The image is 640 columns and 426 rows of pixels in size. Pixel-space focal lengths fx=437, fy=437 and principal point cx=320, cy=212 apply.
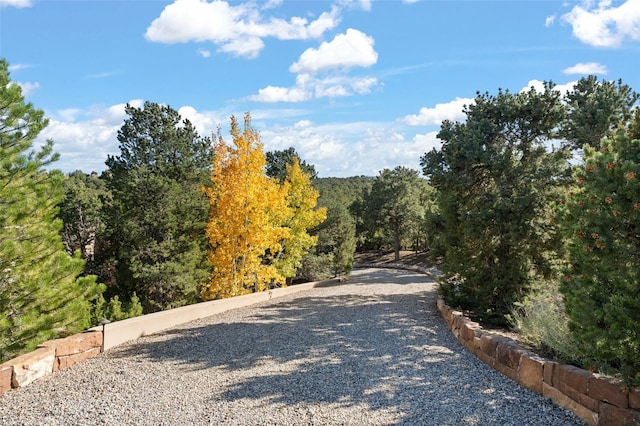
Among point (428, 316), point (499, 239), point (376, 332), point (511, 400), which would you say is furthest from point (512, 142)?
point (511, 400)

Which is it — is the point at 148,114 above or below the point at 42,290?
above

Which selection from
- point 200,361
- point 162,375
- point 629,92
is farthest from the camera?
point 629,92

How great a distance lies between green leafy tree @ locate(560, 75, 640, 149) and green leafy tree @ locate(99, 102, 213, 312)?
11.6m

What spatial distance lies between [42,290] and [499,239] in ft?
26.9

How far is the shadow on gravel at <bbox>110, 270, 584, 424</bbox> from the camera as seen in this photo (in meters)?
4.52

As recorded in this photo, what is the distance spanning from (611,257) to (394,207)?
32751 mm

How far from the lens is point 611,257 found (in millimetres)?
3660

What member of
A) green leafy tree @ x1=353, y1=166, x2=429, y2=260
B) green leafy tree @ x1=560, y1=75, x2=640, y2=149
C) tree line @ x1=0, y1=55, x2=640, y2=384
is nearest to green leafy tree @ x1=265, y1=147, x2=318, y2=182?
tree line @ x1=0, y1=55, x2=640, y2=384

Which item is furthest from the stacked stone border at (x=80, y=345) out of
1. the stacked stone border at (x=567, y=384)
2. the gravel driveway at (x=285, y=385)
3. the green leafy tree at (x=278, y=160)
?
the green leafy tree at (x=278, y=160)

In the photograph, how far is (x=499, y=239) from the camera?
9.05 m

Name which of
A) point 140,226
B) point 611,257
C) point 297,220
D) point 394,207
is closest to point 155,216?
point 140,226

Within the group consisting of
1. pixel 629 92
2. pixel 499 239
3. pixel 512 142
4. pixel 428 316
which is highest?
pixel 629 92

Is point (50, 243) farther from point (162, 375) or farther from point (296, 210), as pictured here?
point (296, 210)

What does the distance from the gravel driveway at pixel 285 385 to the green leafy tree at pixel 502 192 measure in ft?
6.33
